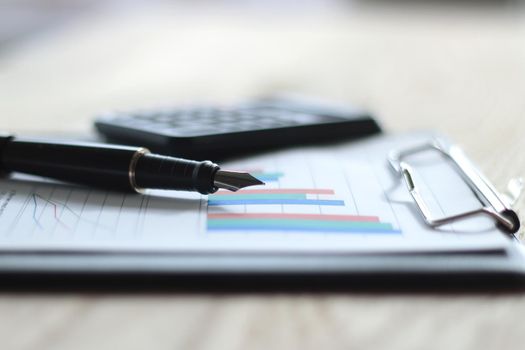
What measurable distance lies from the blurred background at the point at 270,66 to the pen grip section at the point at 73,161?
7.7 inches

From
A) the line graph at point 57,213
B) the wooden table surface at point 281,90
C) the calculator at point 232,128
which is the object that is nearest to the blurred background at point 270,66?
the wooden table surface at point 281,90

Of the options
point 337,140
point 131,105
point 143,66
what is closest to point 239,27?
point 143,66

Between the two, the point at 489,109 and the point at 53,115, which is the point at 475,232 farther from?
the point at 53,115

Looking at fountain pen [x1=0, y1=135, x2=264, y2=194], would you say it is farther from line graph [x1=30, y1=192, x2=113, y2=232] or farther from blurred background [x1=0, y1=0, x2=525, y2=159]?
blurred background [x1=0, y1=0, x2=525, y2=159]

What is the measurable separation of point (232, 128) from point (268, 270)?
236 mm

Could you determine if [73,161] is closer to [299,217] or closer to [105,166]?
[105,166]

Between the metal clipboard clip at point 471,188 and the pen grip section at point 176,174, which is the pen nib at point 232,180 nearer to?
the pen grip section at point 176,174

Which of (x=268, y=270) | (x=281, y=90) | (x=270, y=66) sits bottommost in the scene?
(x=268, y=270)

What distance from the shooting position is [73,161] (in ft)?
1.50

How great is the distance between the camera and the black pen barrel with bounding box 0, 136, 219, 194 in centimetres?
42

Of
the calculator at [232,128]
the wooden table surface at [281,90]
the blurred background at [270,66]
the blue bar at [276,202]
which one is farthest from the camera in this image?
the blurred background at [270,66]

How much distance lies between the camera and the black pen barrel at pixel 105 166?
0.42 metres

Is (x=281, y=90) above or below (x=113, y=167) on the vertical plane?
above

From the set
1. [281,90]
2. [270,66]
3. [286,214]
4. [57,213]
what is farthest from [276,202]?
[270,66]
